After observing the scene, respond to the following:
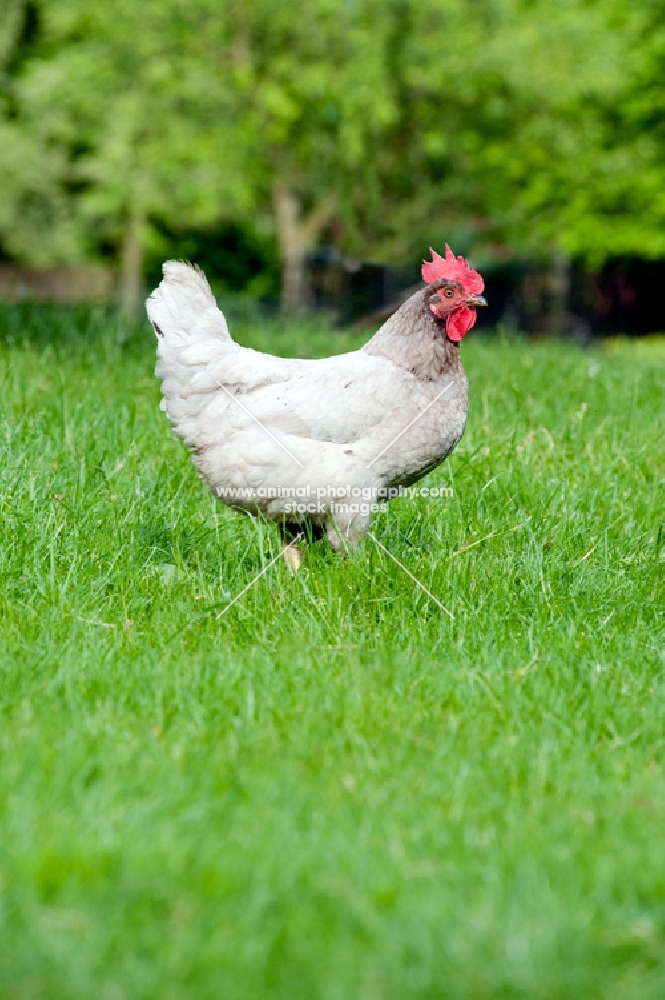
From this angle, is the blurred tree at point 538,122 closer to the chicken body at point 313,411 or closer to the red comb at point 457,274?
the red comb at point 457,274

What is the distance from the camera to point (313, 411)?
12.9ft

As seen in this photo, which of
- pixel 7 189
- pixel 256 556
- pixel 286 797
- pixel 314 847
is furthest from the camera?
pixel 7 189

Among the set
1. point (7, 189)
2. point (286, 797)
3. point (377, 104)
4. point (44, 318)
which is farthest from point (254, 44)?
point (286, 797)

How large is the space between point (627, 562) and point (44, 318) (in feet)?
17.5

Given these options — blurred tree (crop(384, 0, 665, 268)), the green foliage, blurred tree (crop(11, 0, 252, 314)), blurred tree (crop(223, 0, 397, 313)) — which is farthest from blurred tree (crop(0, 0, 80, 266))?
blurred tree (crop(384, 0, 665, 268))

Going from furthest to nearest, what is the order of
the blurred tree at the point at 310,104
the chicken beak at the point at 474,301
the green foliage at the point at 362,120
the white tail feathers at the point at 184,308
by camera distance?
the green foliage at the point at 362,120 < the blurred tree at the point at 310,104 < the white tail feathers at the point at 184,308 < the chicken beak at the point at 474,301

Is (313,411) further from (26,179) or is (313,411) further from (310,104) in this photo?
(26,179)

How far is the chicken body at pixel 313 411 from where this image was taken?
392 cm

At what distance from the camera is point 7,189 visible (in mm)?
24188

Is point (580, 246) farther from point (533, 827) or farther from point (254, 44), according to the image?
point (533, 827)

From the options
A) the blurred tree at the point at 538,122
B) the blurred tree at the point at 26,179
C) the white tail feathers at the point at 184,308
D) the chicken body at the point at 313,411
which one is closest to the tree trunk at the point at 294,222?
the blurred tree at the point at 538,122
